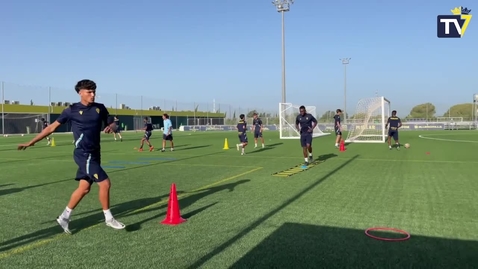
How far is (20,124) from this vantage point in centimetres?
5512

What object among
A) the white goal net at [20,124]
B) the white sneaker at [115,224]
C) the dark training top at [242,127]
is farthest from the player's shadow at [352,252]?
the white goal net at [20,124]

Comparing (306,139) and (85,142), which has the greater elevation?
(85,142)

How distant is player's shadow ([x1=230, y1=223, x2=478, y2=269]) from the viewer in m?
4.42

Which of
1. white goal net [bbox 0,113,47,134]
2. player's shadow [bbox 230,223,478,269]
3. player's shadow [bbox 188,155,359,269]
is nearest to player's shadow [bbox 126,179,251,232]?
player's shadow [bbox 188,155,359,269]

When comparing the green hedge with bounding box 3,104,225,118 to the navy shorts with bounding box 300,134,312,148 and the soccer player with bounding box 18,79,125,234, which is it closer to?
the navy shorts with bounding box 300,134,312,148

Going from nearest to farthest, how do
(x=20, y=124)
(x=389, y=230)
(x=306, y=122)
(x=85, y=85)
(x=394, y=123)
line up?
(x=389, y=230)
(x=85, y=85)
(x=306, y=122)
(x=394, y=123)
(x=20, y=124)

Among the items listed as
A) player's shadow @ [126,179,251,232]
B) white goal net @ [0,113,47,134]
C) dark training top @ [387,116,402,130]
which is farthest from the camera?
white goal net @ [0,113,47,134]

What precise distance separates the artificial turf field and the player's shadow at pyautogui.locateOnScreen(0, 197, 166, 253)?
0.05ft

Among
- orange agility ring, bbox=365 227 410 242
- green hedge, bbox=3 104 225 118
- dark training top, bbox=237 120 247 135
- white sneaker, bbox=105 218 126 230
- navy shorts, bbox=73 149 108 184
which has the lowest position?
orange agility ring, bbox=365 227 410 242

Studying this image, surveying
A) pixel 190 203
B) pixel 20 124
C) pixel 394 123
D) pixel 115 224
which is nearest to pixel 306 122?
pixel 190 203

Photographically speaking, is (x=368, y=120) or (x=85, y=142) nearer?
(x=85, y=142)

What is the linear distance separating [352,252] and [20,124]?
5927cm

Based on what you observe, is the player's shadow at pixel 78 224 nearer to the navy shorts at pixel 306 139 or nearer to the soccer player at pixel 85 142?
the soccer player at pixel 85 142

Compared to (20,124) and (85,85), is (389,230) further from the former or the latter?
(20,124)
